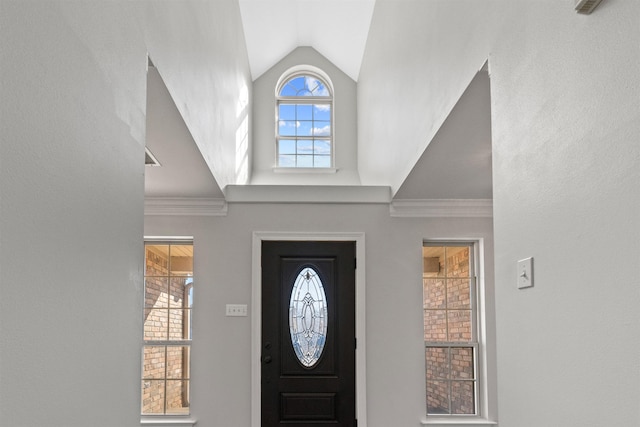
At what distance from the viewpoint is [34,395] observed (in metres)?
1.51

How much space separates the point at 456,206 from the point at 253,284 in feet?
5.73

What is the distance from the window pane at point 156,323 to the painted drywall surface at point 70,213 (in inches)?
132

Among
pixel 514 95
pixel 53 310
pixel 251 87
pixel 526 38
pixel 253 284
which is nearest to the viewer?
pixel 53 310

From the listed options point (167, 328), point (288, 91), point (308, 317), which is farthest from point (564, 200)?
point (288, 91)

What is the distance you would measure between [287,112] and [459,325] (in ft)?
11.3

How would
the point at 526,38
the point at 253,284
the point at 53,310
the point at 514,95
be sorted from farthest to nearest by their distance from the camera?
the point at 253,284 < the point at 514,95 < the point at 526,38 < the point at 53,310

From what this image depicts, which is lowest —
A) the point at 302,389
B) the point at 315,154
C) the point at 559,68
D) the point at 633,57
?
the point at 302,389

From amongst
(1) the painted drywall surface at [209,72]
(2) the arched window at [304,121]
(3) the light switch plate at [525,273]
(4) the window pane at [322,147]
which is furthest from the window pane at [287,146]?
(3) the light switch plate at [525,273]

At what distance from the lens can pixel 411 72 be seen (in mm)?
4598

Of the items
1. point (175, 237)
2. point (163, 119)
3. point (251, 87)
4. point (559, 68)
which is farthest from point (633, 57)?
point (251, 87)

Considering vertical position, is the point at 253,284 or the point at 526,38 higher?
the point at 526,38

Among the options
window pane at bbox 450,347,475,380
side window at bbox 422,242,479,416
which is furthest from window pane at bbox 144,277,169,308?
window pane at bbox 450,347,475,380

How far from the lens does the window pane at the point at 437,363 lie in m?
5.72

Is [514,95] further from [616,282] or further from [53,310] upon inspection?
[53,310]
